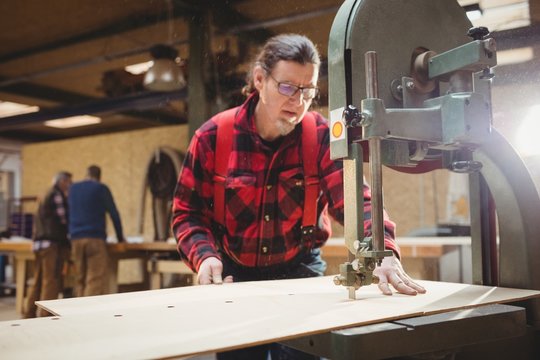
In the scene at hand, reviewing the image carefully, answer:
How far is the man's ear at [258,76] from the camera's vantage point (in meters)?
1.50

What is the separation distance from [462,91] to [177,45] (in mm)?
3754

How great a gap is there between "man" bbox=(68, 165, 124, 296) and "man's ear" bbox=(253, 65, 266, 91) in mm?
3318

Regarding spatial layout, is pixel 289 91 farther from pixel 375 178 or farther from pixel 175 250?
pixel 175 250

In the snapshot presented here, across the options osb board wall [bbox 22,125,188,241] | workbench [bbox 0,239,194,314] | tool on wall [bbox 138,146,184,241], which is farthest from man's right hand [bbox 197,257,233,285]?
osb board wall [bbox 22,125,188,241]

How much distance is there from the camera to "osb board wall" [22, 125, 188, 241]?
723 cm

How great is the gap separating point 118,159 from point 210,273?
6.85 m

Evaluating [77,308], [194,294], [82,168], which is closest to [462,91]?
[194,294]

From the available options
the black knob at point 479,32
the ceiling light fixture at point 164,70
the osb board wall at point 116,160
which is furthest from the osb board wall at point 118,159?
the black knob at point 479,32

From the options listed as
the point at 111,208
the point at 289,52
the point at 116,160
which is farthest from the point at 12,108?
the point at 289,52

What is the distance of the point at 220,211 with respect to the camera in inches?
57.5

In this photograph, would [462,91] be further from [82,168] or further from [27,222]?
[82,168]

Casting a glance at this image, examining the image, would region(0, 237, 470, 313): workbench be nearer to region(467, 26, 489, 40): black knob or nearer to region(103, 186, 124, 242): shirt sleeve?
region(103, 186, 124, 242): shirt sleeve

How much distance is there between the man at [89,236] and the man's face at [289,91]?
134 inches

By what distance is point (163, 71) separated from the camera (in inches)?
150
